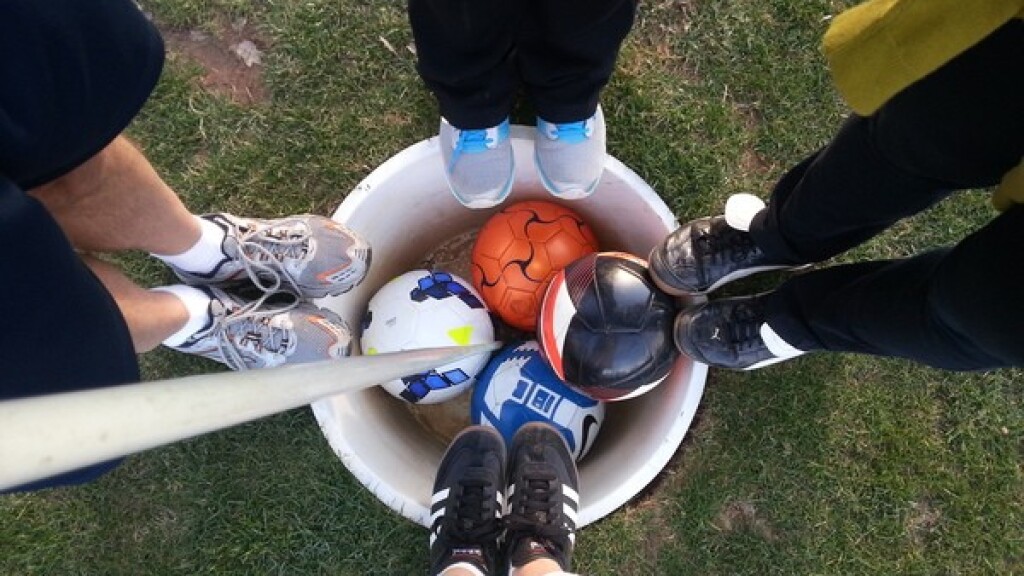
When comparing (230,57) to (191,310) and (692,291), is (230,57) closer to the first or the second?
(191,310)

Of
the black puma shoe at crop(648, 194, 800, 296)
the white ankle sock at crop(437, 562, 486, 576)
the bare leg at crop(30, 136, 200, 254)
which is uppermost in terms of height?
the bare leg at crop(30, 136, 200, 254)

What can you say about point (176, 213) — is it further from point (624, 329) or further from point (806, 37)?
point (806, 37)

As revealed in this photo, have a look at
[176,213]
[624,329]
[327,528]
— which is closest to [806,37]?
[624,329]

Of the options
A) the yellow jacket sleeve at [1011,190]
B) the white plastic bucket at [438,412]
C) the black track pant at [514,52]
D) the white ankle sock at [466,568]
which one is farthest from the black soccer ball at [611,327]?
the yellow jacket sleeve at [1011,190]

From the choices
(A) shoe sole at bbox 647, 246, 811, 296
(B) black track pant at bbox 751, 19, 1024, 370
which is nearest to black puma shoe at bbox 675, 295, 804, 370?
(A) shoe sole at bbox 647, 246, 811, 296

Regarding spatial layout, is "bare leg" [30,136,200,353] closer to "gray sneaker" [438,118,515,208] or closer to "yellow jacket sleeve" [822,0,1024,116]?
"gray sneaker" [438,118,515,208]

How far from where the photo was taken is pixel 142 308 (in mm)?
1690

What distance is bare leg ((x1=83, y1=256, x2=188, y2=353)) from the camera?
1.62 metres

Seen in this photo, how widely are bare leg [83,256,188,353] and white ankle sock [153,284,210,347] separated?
20mm

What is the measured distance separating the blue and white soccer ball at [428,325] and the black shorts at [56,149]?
38.4 inches

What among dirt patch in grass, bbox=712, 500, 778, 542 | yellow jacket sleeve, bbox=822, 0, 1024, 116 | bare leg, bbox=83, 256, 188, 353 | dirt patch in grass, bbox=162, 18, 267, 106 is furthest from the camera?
dirt patch in grass, bbox=162, 18, 267, 106

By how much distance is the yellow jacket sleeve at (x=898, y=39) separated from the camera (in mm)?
922

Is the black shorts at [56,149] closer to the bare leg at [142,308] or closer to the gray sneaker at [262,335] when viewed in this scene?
the bare leg at [142,308]

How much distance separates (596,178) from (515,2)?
594mm
